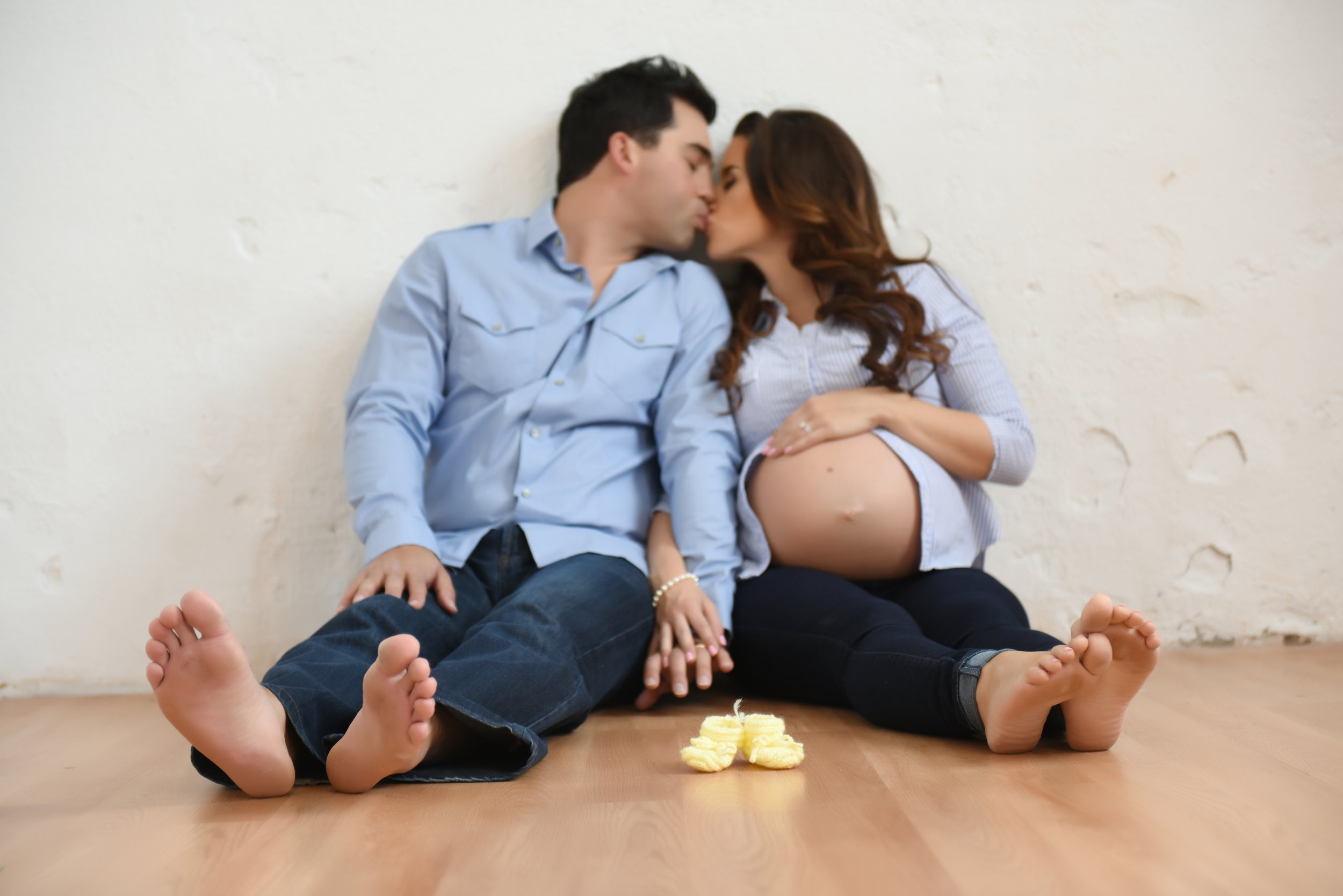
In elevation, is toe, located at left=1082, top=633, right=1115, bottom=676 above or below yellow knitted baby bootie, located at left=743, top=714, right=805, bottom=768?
above

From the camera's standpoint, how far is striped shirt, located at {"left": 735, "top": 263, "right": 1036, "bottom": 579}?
1854 millimetres

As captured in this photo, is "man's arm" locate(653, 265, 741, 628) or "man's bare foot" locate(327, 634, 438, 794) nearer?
"man's bare foot" locate(327, 634, 438, 794)

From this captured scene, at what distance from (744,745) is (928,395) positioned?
3.01 feet

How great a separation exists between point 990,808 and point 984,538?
3.02 ft

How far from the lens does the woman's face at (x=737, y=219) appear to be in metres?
2.11

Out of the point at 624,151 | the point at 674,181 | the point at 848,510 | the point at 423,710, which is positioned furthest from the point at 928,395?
the point at 423,710

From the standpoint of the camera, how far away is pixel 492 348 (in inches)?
76.9

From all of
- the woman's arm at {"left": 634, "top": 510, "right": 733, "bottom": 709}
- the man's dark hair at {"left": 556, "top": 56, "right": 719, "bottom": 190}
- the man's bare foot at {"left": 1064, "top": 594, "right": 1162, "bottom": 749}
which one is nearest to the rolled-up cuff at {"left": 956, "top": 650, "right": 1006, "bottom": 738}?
the man's bare foot at {"left": 1064, "top": 594, "right": 1162, "bottom": 749}

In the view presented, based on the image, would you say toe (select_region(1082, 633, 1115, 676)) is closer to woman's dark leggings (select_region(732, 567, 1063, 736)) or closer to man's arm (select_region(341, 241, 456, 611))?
woman's dark leggings (select_region(732, 567, 1063, 736))

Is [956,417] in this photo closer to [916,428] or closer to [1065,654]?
[916,428]

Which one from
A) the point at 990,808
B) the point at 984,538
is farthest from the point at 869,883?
the point at 984,538

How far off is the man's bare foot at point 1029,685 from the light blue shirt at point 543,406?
2.03 ft

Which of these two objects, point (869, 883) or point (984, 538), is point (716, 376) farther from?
point (869, 883)

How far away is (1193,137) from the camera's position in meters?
2.23
